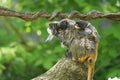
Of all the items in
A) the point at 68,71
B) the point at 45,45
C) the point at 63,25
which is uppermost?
the point at 45,45

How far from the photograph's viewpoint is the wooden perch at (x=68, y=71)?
1.22 m

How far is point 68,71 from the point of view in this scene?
1224 mm

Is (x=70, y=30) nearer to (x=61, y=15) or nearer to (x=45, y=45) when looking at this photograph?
(x=61, y=15)

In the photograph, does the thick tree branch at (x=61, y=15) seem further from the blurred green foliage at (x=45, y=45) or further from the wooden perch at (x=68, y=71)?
the blurred green foliage at (x=45, y=45)

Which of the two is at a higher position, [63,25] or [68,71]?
[63,25]

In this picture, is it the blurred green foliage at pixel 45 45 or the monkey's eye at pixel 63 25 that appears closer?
the monkey's eye at pixel 63 25

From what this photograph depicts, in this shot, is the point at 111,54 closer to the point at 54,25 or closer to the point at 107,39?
the point at 107,39

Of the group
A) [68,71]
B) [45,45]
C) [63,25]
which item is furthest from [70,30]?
[45,45]

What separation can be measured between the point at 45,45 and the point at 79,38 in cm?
256

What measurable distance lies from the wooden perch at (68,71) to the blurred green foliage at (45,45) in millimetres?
1362

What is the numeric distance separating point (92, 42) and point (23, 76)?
2.46 m

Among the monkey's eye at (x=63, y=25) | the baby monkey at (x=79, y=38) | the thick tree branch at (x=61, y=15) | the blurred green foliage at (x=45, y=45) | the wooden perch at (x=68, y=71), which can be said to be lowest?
the wooden perch at (x=68, y=71)

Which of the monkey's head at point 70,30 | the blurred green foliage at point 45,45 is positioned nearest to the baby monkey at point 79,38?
the monkey's head at point 70,30

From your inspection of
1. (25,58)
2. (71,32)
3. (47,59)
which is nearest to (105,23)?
(47,59)
